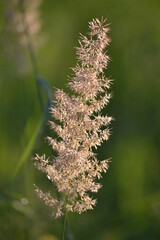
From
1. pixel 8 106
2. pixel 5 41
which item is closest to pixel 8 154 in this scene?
pixel 8 106

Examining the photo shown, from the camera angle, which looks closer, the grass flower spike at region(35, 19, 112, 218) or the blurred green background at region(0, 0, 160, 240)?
the grass flower spike at region(35, 19, 112, 218)

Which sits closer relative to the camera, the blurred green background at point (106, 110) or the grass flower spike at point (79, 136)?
the grass flower spike at point (79, 136)

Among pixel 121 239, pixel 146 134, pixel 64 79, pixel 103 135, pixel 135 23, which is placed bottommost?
pixel 103 135

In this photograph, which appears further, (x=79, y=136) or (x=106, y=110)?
(x=106, y=110)

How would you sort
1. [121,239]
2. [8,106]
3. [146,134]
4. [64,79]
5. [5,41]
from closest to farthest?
[5,41]
[121,239]
[146,134]
[8,106]
[64,79]

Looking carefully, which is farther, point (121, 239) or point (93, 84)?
point (121, 239)

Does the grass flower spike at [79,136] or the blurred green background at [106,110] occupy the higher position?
the blurred green background at [106,110]

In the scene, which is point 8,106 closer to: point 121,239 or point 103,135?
point 121,239

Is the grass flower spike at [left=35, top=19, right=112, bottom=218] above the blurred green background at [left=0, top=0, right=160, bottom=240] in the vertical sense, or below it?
below
